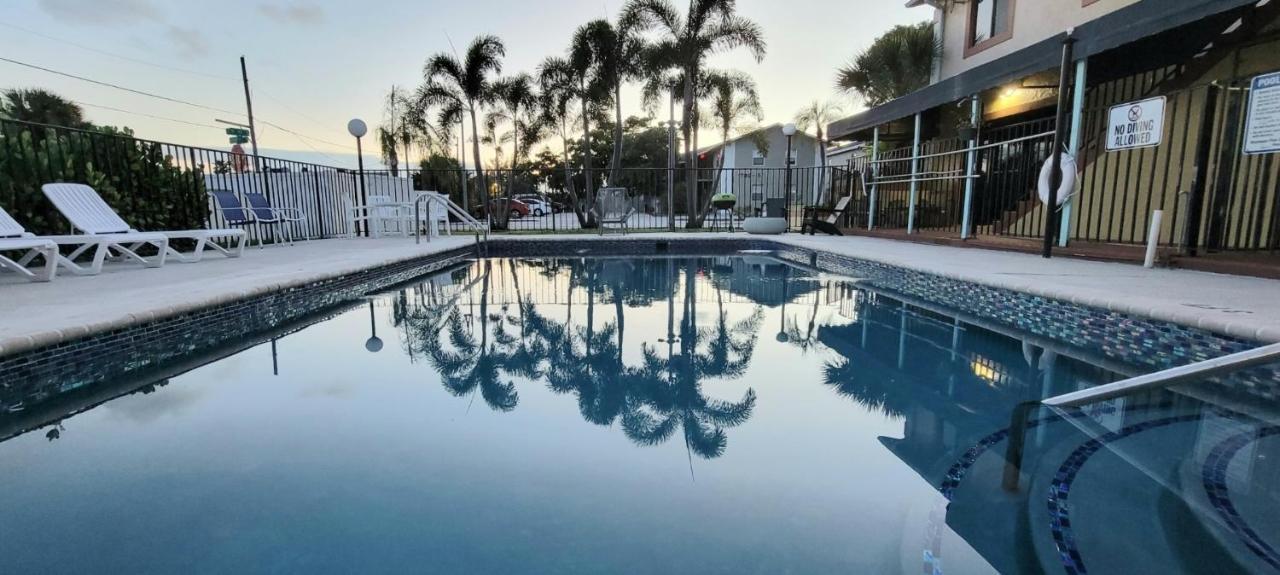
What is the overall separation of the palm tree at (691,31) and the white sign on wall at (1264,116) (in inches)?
376

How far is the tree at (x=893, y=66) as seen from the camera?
40.5 ft

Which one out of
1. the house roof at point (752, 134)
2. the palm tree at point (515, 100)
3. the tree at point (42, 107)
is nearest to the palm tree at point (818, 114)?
the house roof at point (752, 134)

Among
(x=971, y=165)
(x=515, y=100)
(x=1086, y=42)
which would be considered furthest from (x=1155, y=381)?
(x=515, y=100)

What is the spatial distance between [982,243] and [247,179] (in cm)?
1021

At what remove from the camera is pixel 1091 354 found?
3035mm

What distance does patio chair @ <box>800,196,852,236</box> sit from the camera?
32.2ft

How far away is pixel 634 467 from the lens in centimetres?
183

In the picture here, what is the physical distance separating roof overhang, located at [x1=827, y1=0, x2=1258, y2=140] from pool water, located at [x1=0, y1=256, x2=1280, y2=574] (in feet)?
9.92

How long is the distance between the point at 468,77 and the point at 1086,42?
1306cm

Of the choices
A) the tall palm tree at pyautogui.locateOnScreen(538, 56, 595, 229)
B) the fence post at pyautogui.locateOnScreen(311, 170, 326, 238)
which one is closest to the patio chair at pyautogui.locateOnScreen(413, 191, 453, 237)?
the fence post at pyautogui.locateOnScreen(311, 170, 326, 238)

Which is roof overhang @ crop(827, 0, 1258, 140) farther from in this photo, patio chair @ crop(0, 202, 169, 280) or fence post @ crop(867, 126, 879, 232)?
patio chair @ crop(0, 202, 169, 280)

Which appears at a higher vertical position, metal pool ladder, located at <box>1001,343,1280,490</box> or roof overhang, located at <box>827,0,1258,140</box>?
roof overhang, located at <box>827,0,1258,140</box>

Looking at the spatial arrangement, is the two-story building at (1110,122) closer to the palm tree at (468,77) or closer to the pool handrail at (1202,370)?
the pool handrail at (1202,370)

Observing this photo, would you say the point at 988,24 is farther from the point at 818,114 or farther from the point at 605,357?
the point at 818,114
